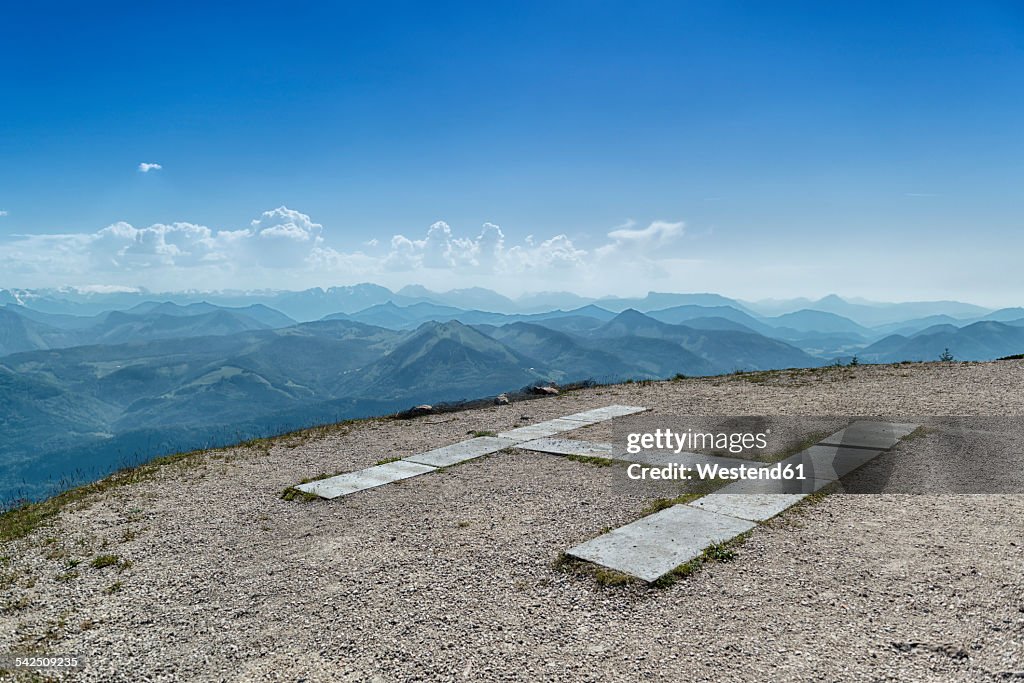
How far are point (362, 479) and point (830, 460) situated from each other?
954 cm

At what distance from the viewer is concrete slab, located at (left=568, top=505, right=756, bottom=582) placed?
700cm

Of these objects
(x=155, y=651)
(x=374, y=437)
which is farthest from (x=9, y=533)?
A: (x=374, y=437)

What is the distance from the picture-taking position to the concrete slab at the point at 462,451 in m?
12.7

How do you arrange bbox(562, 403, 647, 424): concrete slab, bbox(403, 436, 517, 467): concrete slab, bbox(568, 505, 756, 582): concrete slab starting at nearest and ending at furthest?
bbox(568, 505, 756, 582): concrete slab < bbox(403, 436, 517, 467): concrete slab < bbox(562, 403, 647, 424): concrete slab

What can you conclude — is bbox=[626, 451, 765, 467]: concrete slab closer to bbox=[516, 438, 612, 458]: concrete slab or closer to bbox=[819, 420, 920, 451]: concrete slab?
bbox=[516, 438, 612, 458]: concrete slab

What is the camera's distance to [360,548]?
804 cm

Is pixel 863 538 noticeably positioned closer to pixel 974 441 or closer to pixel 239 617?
pixel 974 441

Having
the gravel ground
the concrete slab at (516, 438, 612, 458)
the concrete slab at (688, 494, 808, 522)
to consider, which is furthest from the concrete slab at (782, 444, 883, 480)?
the concrete slab at (516, 438, 612, 458)

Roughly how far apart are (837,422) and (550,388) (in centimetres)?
1015

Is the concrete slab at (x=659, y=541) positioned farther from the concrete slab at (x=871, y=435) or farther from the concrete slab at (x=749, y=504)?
the concrete slab at (x=871, y=435)

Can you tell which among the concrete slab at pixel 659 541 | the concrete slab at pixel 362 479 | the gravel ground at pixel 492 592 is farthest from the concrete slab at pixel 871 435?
the concrete slab at pixel 362 479

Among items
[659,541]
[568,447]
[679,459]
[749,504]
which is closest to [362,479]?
[568,447]

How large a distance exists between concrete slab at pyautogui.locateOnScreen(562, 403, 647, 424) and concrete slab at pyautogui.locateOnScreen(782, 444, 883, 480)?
19.0 ft

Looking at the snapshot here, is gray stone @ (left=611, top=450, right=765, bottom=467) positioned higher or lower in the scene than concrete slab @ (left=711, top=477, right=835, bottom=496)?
lower
